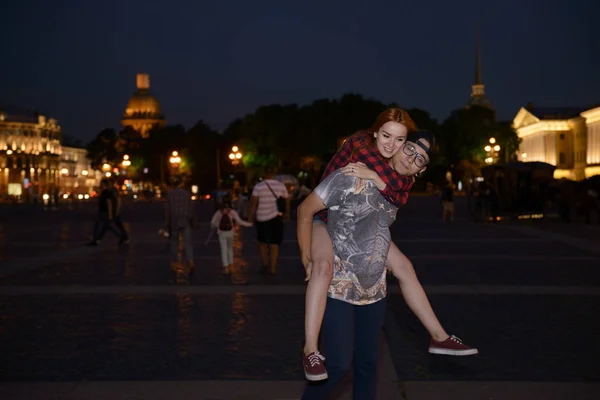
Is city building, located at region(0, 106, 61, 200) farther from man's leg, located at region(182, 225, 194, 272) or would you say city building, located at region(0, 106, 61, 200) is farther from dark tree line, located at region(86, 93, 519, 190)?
man's leg, located at region(182, 225, 194, 272)

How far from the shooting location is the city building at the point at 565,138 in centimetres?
12325

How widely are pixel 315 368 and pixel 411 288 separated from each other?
105 centimetres

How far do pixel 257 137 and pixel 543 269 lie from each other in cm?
6915

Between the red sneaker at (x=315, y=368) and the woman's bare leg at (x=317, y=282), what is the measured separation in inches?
2.5

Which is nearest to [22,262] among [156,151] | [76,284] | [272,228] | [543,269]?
[76,284]

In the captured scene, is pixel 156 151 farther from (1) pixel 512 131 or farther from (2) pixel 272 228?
(2) pixel 272 228

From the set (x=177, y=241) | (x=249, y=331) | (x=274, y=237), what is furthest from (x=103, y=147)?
(x=249, y=331)

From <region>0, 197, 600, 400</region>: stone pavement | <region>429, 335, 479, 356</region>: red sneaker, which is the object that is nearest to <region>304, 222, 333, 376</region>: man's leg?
<region>429, 335, 479, 356</region>: red sneaker

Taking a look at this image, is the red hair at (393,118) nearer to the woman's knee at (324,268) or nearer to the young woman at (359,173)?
the young woman at (359,173)

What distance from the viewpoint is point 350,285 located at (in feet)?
15.3

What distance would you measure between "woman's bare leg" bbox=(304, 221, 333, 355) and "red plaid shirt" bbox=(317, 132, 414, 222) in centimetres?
11

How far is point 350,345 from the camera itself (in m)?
4.68

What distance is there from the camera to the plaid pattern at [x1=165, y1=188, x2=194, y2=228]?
14.8 meters

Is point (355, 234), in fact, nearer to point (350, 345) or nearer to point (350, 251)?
point (350, 251)
